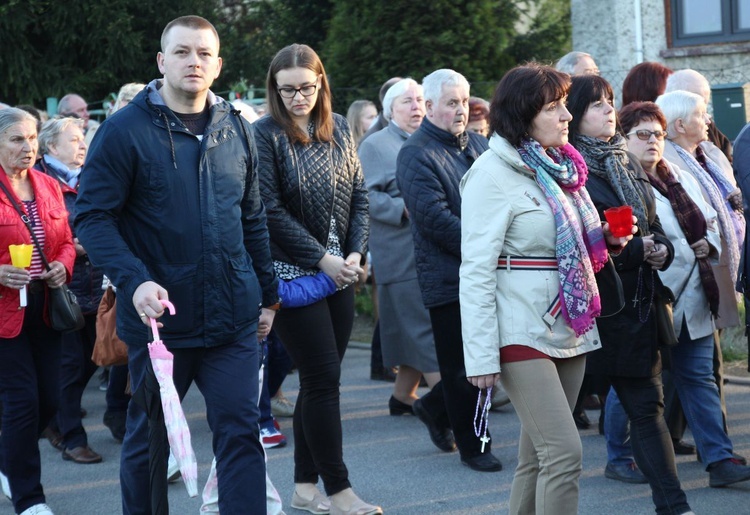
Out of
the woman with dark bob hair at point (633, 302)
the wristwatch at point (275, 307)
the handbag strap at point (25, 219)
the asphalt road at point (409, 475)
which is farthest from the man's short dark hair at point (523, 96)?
the handbag strap at point (25, 219)

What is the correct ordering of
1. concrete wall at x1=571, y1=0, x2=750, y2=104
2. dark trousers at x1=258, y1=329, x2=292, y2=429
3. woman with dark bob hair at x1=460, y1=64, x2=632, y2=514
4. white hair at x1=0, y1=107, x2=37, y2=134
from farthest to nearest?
concrete wall at x1=571, y1=0, x2=750, y2=104
dark trousers at x1=258, y1=329, x2=292, y2=429
white hair at x1=0, y1=107, x2=37, y2=134
woman with dark bob hair at x1=460, y1=64, x2=632, y2=514

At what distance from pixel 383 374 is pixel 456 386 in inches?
109

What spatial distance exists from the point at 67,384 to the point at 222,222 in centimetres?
335

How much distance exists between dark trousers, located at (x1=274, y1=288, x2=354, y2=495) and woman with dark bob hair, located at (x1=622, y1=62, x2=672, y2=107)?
10.3 ft

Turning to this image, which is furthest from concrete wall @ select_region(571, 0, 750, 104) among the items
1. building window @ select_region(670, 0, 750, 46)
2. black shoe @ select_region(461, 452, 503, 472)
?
black shoe @ select_region(461, 452, 503, 472)

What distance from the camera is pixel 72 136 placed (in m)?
7.73

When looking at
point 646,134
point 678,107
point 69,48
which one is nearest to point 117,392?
point 646,134

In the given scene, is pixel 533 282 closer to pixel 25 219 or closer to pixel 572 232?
pixel 572 232

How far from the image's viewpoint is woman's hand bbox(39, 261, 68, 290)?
6082 mm

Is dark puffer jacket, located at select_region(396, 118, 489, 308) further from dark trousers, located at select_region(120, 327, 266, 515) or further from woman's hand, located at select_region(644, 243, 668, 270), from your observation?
dark trousers, located at select_region(120, 327, 266, 515)

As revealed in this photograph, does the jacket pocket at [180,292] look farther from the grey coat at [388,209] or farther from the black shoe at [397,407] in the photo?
the black shoe at [397,407]

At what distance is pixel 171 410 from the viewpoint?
4117 mm

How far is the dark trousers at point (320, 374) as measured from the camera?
17.8 ft

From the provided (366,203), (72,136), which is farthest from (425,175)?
(72,136)
